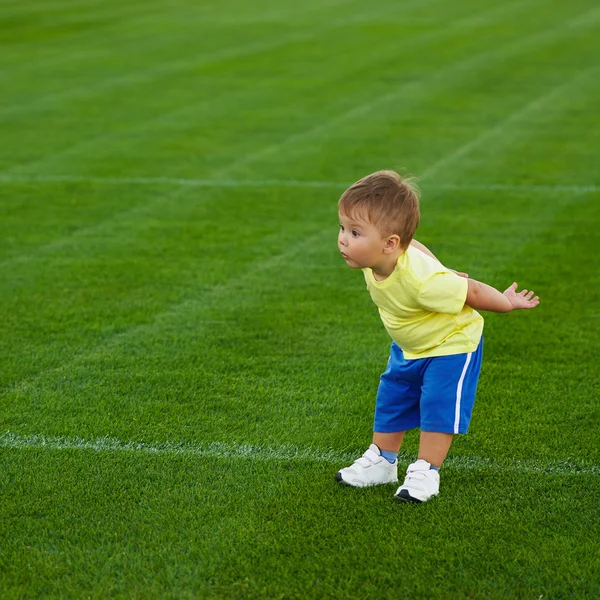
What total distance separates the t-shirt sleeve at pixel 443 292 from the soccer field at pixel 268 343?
0.77 metres

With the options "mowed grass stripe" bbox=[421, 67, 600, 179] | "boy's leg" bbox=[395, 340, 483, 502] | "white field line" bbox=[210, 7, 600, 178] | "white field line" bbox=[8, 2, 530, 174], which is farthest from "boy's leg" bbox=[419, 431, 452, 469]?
"white field line" bbox=[8, 2, 530, 174]

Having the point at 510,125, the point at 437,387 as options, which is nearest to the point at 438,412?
the point at 437,387

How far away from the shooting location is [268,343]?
6.07m

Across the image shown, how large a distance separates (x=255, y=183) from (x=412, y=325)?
6515 mm

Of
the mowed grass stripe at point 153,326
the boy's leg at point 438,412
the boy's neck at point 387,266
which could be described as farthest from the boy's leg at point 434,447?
the mowed grass stripe at point 153,326

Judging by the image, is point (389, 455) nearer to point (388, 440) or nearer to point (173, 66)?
point (388, 440)

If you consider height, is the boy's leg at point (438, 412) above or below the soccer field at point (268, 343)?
above

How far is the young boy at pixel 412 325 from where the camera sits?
395cm

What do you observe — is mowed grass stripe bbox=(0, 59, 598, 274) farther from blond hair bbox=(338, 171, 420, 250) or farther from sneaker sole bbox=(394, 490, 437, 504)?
sneaker sole bbox=(394, 490, 437, 504)

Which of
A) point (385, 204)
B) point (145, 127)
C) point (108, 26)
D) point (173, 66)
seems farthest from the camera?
point (108, 26)

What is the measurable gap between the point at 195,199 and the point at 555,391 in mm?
5145

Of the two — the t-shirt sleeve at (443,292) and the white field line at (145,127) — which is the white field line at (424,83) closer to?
the white field line at (145,127)

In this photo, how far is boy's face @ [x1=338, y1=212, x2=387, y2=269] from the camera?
3.93 meters

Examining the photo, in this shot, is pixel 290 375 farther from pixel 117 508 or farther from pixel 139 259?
pixel 139 259
